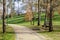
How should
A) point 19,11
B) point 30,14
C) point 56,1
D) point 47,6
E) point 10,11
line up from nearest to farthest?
Result: 1. point 56,1
2. point 47,6
3. point 30,14
4. point 10,11
5. point 19,11

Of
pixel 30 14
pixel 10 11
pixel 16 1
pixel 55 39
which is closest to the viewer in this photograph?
pixel 55 39

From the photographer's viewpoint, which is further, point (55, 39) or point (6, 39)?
point (55, 39)

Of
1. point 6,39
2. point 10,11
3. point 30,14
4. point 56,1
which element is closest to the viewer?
point 6,39

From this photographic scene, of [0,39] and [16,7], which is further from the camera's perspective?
[16,7]

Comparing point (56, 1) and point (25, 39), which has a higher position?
point (56, 1)

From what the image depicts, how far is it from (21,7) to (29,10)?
5700 centimetres

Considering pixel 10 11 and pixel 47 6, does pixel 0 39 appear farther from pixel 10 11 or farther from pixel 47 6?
pixel 10 11

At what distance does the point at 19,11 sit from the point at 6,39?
9062 centimetres

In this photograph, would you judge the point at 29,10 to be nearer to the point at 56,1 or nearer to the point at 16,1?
the point at 56,1

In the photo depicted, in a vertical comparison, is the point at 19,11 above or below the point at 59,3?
below

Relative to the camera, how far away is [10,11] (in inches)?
3802

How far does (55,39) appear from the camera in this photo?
66.3 feet

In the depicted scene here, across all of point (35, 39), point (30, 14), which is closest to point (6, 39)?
point (35, 39)

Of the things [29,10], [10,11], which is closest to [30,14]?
[29,10]
